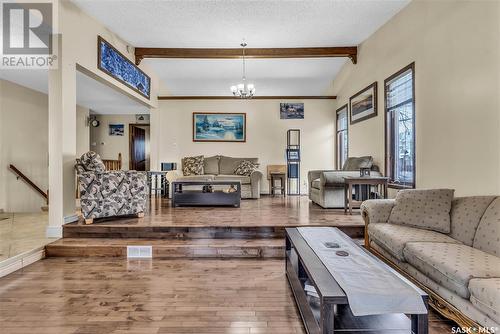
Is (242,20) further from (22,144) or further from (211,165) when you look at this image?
(22,144)

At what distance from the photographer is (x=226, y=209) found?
4.73 metres

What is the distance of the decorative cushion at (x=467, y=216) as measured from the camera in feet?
7.25

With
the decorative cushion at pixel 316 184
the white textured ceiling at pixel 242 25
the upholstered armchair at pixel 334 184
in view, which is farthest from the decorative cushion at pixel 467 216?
the white textured ceiling at pixel 242 25

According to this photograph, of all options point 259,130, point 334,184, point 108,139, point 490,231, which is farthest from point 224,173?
point 490,231

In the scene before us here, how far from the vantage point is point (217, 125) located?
7.38 metres

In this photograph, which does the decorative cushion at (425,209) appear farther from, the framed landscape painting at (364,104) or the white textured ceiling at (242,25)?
the white textured ceiling at (242,25)

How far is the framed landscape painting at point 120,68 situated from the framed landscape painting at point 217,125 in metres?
1.54

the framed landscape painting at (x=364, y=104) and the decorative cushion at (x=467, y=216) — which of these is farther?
the framed landscape painting at (x=364, y=104)

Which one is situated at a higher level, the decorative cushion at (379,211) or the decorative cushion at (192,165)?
the decorative cushion at (192,165)

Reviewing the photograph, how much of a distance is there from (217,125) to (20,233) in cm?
477

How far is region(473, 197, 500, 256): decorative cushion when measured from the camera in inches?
77.4

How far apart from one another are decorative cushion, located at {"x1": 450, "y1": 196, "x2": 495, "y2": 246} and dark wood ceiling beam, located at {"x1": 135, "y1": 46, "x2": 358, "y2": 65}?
155 inches

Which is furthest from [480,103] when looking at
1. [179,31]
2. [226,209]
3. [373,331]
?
A: [179,31]

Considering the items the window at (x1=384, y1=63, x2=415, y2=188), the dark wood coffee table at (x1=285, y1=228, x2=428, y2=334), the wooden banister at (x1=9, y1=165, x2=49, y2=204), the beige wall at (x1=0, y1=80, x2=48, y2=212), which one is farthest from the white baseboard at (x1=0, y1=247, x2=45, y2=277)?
the window at (x1=384, y1=63, x2=415, y2=188)
